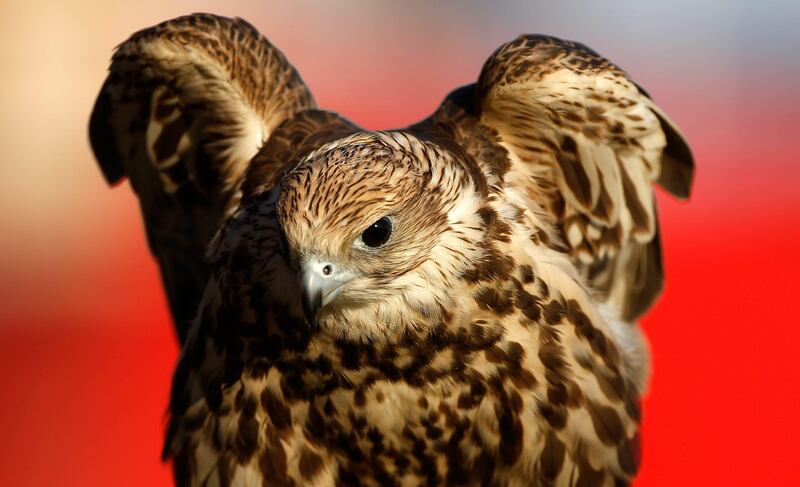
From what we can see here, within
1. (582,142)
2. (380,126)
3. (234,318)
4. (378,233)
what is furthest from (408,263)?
(380,126)

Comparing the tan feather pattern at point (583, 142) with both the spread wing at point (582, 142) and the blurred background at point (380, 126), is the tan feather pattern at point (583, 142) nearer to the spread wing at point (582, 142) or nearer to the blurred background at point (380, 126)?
the spread wing at point (582, 142)

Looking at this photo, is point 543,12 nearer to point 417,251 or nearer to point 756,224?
point 756,224

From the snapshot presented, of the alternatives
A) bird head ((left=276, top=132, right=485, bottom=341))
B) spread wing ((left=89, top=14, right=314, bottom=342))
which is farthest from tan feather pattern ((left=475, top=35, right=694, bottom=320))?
spread wing ((left=89, top=14, right=314, bottom=342))

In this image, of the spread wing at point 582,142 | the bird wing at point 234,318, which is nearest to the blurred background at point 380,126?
the bird wing at point 234,318

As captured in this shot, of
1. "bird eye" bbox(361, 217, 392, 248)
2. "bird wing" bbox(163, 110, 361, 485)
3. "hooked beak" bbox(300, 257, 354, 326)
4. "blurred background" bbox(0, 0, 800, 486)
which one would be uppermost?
"bird eye" bbox(361, 217, 392, 248)

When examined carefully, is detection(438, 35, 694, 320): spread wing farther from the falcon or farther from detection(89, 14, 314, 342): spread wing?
detection(89, 14, 314, 342): spread wing

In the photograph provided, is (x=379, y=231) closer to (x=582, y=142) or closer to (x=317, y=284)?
(x=317, y=284)
